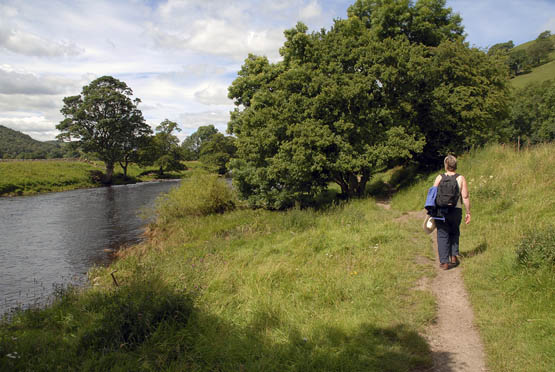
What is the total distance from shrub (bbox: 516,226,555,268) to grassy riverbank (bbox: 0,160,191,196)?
4853cm

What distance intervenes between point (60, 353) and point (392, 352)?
16.9 ft

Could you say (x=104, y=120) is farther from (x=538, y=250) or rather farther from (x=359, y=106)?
(x=538, y=250)

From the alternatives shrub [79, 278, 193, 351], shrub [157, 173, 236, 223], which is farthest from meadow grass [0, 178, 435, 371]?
shrub [157, 173, 236, 223]

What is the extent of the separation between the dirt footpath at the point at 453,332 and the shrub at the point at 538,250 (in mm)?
1190

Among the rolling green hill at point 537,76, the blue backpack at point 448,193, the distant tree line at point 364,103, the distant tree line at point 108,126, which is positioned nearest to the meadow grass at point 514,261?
the blue backpack at point 448,193

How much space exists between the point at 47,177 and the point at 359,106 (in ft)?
151

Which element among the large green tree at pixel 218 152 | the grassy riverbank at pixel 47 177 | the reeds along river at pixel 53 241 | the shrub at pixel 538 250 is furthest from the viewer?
the large green tree at pixel 218 152

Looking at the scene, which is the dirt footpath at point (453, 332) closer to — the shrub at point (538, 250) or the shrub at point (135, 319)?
the shrub at point (538, 250)

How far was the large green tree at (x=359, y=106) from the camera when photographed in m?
18.1

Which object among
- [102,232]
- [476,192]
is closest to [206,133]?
[102,232]

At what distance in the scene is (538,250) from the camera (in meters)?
5.97

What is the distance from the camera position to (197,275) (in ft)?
28.8

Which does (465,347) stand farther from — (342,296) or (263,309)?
(263,309)

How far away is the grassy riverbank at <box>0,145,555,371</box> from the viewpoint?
4660mm
